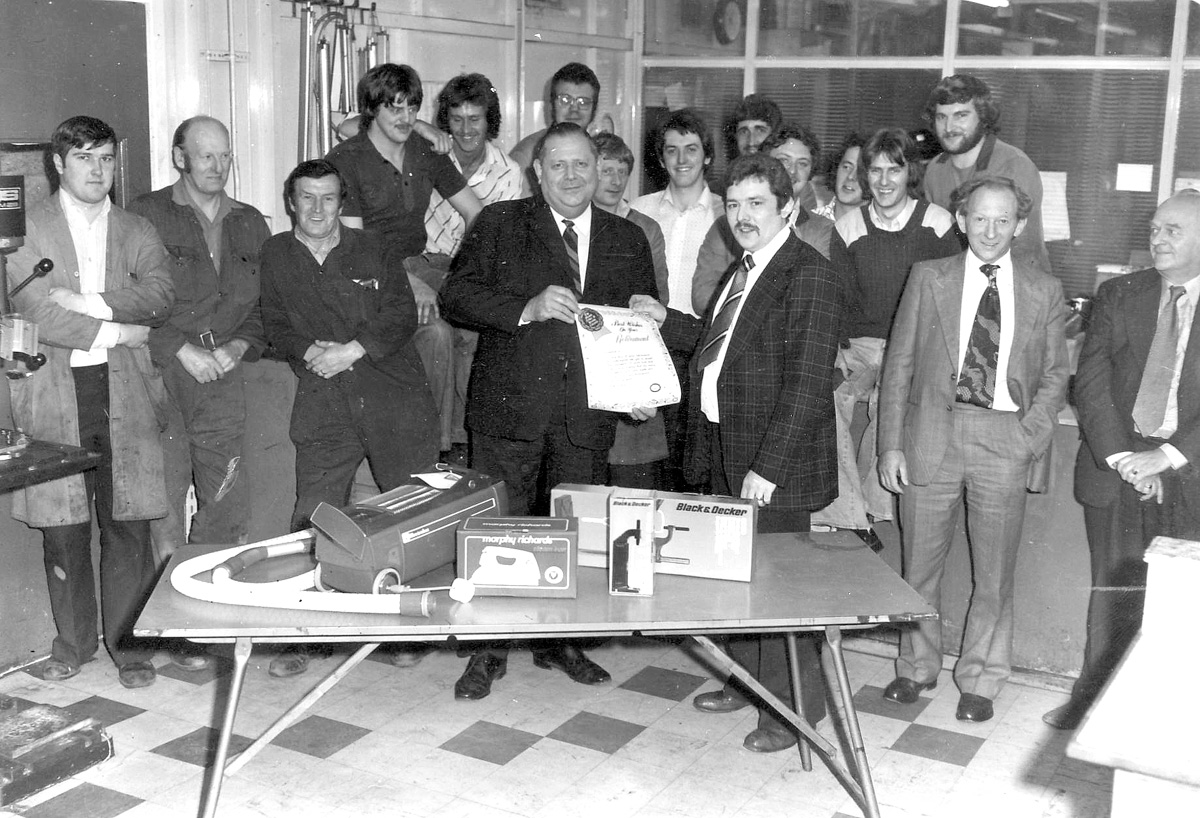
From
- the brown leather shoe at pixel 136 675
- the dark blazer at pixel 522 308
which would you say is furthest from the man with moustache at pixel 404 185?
the brown leather shoe at pixel 136 675

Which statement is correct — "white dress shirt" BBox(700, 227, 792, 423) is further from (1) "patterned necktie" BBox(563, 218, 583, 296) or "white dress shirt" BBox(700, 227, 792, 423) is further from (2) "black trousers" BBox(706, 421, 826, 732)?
(1) "patterned necktie" BBox(563, 218, 583, 296)

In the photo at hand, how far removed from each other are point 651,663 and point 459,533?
176 cm

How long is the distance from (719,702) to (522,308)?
147 centimetres

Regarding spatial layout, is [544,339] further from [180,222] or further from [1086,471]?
[1086,471]

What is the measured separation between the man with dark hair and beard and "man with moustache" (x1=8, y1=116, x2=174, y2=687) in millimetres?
2939

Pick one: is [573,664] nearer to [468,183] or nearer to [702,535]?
[702,535]

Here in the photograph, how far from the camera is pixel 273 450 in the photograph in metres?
5.11

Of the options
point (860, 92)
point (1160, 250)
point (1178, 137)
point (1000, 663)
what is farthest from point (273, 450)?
point (1178, 137)

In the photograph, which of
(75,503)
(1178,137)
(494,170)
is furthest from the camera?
(1178,137)

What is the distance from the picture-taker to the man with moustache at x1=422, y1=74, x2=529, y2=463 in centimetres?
526

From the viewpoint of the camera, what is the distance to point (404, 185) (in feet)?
16.9

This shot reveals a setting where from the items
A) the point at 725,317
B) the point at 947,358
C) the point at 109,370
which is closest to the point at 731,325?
the point at 725,317

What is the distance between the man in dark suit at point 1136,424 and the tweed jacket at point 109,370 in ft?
10.3

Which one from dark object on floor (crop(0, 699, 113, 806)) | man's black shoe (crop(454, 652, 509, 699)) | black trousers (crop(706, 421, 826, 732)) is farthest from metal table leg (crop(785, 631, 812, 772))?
dark object on floor (crop(0, 699, 113, 806))
